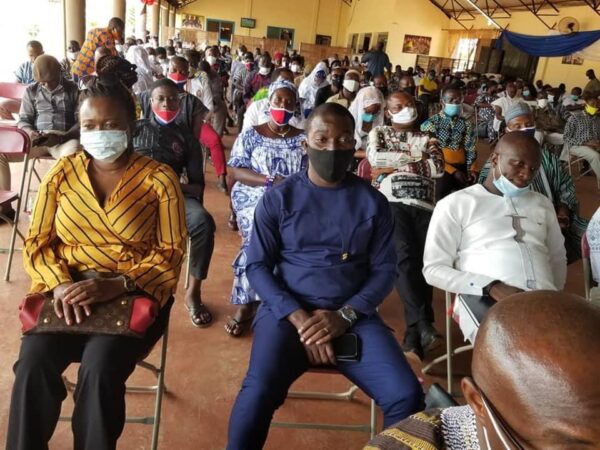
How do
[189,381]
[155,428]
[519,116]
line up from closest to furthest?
[155,428]
[189,381]
[519,116]

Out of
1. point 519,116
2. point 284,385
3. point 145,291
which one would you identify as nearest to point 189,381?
point 145,291

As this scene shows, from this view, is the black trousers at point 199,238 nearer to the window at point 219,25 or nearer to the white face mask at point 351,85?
the white face mask at point 351,85

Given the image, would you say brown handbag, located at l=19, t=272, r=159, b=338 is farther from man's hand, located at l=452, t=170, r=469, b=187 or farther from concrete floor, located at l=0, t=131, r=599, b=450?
man's hand, located at l=452, t=170, r=469, b=187

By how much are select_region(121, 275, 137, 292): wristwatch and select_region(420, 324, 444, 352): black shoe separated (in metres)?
1.76

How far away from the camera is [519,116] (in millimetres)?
3764

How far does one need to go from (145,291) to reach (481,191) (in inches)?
66.9

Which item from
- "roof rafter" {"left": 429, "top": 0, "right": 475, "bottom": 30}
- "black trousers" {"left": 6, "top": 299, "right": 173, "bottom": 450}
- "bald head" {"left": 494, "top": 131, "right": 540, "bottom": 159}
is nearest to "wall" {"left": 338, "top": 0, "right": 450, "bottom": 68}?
"roof rafter" {"left": 429, "top": 0, "right": 475, "bottom": 30}

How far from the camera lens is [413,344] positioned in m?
2.91

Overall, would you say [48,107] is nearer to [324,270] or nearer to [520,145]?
[324,270]

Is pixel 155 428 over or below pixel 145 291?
below

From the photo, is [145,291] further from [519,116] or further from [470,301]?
[519,116]

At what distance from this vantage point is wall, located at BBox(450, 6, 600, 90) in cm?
1478

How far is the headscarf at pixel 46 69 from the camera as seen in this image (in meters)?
4.23

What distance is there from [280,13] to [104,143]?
28.6 metres
